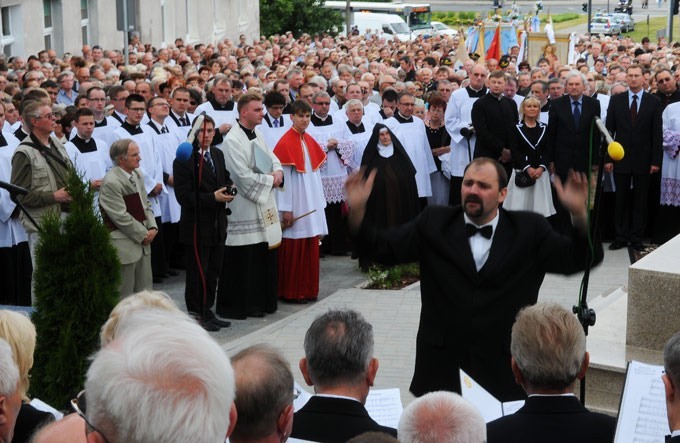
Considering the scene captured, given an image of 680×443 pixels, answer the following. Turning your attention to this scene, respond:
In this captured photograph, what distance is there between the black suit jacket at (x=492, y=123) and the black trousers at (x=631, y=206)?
4.44 ft

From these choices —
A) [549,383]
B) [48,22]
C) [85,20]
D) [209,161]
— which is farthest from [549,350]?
[85,20]

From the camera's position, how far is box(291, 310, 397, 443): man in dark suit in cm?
402

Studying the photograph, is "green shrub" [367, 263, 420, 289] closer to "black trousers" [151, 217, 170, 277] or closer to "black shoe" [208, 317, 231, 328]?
"black shoe" [208, 317, 231, 328]

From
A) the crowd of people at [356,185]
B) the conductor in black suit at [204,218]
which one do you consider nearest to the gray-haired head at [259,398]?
the crowd of people at [356,185]

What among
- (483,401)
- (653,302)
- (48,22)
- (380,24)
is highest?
(48,22)

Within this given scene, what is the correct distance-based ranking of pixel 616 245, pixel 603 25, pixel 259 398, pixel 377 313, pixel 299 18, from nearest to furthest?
pixel 259 398
pixel 377 313
pixel 616 245
pixel 299 18
pixel 603 25

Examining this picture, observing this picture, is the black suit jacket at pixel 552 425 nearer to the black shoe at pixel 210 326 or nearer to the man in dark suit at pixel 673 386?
the man in dark suit at pixel 673 386

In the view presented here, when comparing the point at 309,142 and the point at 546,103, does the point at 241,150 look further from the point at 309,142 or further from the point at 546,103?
the point at 546,103

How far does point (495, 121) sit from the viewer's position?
13.7m

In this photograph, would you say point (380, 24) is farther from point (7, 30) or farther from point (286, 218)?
point (286, 218)

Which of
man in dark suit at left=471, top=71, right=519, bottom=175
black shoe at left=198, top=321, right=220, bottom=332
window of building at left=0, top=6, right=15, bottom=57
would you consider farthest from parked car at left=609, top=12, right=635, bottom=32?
black shoe at left=198, top=321, right=220, bottom=332

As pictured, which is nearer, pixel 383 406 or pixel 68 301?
pixel 383 406

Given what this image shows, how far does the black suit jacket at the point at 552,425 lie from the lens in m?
4.09

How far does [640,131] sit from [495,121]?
1693 millimetres
